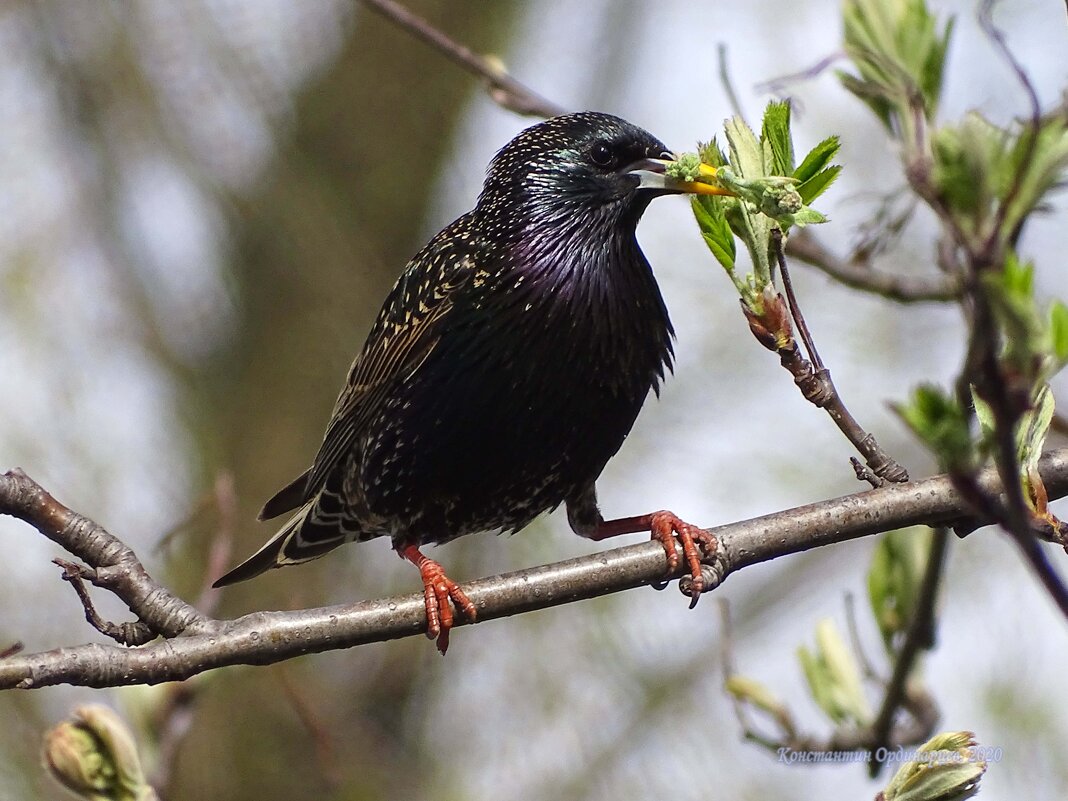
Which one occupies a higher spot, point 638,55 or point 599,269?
point 638,55

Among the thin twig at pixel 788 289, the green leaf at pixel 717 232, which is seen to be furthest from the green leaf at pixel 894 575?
the green leaf at pixel 717 232

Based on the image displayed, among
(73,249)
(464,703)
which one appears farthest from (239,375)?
(464,703)

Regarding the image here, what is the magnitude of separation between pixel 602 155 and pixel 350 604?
59.3 inches

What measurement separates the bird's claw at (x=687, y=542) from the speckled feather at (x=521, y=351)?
0.43m

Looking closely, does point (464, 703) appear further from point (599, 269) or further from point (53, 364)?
point (599, 269)

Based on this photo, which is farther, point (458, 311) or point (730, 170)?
point (458, 311)

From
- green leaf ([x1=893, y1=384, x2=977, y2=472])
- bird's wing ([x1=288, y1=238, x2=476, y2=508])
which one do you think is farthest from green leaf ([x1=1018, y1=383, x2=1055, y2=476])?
bird's wing ([x1=288, y1=238, x2=476, y2=508])

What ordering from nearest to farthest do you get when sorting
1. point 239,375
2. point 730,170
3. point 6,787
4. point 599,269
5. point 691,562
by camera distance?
point 730,170, point 691,562, point 599,269, point 6,787, point 239,375

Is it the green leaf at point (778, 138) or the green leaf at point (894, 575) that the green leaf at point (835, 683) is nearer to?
the green leaf at point (894, 575)

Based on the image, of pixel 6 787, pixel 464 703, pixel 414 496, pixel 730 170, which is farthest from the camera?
pixel 464 703

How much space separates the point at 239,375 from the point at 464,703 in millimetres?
2285

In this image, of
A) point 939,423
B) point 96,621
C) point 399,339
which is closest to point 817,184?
point 939,423

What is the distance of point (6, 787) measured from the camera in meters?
5.86

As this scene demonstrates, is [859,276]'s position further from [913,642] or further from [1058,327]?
[1058,327]
